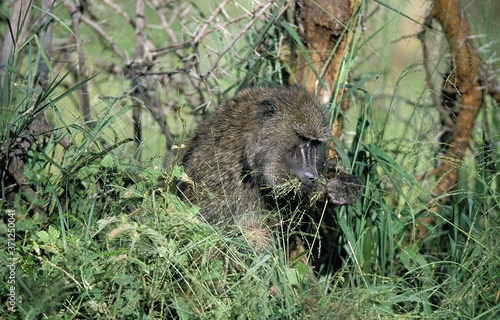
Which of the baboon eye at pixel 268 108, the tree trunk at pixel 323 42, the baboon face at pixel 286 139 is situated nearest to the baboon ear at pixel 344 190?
the baboon face at pixel 286 139

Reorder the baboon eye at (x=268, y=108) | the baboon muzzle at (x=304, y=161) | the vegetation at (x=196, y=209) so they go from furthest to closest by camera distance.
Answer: the baboon eye at (x=268, y=108)
the baboon muzzle at (x=304, y=161)
the vegetation at (x=196, y=209)

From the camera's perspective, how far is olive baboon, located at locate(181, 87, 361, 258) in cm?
372

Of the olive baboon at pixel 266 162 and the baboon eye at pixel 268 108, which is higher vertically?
the baboon eye at pixel 268 108

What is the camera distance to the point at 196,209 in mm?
3129

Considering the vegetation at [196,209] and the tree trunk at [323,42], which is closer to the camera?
the vegetation at [196,209]

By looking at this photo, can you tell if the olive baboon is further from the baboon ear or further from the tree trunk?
the tree trunk

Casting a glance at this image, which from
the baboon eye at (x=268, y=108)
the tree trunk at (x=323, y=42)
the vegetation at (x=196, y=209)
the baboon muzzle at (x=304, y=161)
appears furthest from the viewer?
the tree trunk at (x=323, y=42)

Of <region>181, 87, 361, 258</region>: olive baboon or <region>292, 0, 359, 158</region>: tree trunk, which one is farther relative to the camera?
<region>292, 0, 359, 158</region>: tree trunk

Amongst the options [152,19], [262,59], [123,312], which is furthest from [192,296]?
[152,19]

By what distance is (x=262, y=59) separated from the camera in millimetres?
4598

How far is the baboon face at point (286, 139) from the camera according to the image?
12.2ft

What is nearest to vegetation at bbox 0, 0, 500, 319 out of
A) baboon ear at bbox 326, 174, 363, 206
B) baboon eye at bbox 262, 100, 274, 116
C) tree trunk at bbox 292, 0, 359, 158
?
tree trunk at bbox 292, 0, 359, 158

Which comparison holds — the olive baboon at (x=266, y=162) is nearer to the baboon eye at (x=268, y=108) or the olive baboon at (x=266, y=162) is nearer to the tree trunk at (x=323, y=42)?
the baboon eye at (x=268, y=108)

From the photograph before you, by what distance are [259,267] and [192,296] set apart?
12.6 inches
